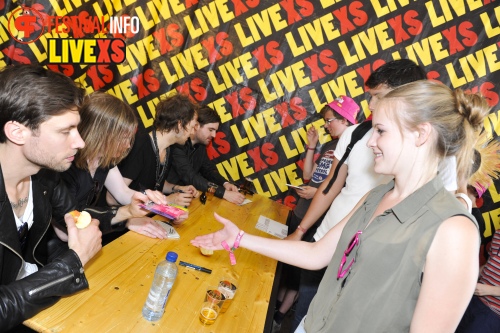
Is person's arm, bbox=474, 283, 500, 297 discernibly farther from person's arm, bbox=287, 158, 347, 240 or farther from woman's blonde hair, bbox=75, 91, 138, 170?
woman's blonde hair, bbox=75, 91, 138, 170

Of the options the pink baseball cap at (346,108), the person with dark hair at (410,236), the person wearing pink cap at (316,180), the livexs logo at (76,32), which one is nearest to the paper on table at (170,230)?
the person with dark hair at (410,236)

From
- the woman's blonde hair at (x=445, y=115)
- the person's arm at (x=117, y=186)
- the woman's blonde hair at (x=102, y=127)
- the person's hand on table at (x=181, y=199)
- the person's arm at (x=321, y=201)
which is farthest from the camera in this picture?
the person's hand on table at (x=181, y=199)

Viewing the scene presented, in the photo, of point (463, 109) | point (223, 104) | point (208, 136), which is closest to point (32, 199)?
point (463, 109)

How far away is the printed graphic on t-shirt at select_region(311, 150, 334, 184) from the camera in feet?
11.1

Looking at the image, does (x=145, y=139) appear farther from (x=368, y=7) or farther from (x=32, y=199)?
(x=368, y=7)

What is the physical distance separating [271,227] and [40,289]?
1901 mm

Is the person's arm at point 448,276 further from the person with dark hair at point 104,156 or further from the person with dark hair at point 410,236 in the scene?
the person with dark hair at point 104,156

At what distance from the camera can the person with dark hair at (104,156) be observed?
6.86 feet

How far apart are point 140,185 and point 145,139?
0.35 meters

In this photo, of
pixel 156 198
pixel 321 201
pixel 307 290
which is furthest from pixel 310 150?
pixel 156 198

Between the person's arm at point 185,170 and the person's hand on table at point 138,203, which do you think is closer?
the person's hand on table at point 138,203

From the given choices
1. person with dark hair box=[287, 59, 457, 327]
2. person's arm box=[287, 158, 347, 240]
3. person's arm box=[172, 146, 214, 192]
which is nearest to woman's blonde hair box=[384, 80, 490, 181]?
person with dark hair box=[287, 59, 457, 327]

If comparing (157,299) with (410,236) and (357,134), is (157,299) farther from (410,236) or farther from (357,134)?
(357,134)

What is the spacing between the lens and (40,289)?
1252mm
